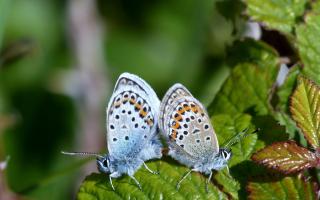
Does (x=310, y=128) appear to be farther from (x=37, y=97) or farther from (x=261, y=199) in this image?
(x=37, y=97)

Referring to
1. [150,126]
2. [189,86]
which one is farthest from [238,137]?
[189,86]

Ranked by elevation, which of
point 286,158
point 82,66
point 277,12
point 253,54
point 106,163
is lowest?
point 82,66

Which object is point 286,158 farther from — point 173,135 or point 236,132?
point 173,135

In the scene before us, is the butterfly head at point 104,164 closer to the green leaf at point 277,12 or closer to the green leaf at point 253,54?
the green leaf at point 253,54

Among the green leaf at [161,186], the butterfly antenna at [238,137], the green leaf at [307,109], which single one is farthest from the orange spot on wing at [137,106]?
the green leaf at [307,109]

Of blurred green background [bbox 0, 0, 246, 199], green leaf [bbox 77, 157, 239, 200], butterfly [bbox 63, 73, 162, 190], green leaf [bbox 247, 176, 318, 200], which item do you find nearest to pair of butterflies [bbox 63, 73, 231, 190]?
butterfly [bbox 63, 73, 162, 190]

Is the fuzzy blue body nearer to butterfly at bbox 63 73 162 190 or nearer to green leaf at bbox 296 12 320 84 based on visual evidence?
butterfly at bbox 63 73 162 190
